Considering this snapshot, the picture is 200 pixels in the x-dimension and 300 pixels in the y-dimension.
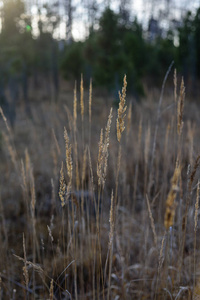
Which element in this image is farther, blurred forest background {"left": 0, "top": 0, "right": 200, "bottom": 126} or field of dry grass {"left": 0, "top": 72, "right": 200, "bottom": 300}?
blurred forest background {"left": 0, "top": 0, "right": 200, "bottom": 126}

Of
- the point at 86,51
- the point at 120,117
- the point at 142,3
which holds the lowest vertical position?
the point at 120,117

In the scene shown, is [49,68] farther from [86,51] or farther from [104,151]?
[104,151]

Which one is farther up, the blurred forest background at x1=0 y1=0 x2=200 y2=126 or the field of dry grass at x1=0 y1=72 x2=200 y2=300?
the blurred forest background at x1=0 y1=0 x2=200 y2=126

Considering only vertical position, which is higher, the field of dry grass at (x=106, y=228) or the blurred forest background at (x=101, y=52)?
the blurred forest background at (x=101, y=52)

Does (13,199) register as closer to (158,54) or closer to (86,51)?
(86,51)

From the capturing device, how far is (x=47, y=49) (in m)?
22.0

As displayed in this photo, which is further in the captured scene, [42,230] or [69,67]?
[69,67]

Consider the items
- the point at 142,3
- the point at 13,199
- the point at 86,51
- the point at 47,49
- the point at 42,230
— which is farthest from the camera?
the point at 142,3

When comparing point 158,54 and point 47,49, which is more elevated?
point 47,49

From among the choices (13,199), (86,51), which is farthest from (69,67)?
(13,199)

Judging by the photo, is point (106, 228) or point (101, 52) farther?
point (101, 52)

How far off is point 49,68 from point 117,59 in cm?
1509

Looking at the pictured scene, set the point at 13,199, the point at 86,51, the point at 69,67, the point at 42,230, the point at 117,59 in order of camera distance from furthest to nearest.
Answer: the point at 69,67 < the point at 86,51 < the point at 117,59 < the point at 13,199 < the point at 42,230

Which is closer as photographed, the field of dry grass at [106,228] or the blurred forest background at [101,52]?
the field of dry grass at [106,228]
